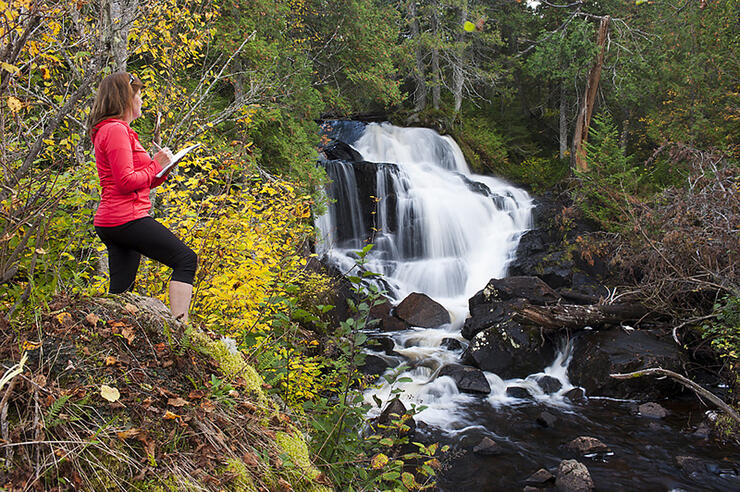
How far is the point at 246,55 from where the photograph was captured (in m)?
9.36

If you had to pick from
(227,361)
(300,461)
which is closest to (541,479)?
(300,461)

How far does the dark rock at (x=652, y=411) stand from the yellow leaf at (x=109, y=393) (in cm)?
772

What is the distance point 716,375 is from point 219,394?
9.06 m

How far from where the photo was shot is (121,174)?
2.71 meters

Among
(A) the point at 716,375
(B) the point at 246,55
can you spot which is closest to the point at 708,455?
(A) the point at 716,375

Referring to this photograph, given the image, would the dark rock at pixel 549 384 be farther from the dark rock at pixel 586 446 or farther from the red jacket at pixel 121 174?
the red jacket at pixel 121 174

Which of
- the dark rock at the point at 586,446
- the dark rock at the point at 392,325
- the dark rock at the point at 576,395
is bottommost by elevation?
the dark rock at the point at 576,395

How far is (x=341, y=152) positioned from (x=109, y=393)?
15.9 meters

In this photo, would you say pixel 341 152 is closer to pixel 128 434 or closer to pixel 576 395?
pixel 576 395

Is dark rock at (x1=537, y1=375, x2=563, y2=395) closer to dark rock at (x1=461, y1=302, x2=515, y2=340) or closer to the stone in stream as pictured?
dark rock at (x1=461, y1=302, x2=515, y2=340)

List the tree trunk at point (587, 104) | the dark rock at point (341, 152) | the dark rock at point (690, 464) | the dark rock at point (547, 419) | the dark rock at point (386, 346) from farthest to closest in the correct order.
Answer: the dark rock at point (341, 152) → the tree trunk at point (587, 104) → the dark rock at point (386, 346) → the dark rock at point (547, 419) → the dark rock at point (690, 464)

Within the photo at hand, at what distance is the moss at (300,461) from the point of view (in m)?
2.22

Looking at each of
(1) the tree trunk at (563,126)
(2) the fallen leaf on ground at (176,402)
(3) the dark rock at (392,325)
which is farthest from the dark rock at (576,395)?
(1) the tree trunk at (563,126)

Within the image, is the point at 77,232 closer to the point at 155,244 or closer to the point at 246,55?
the point at 155,244
